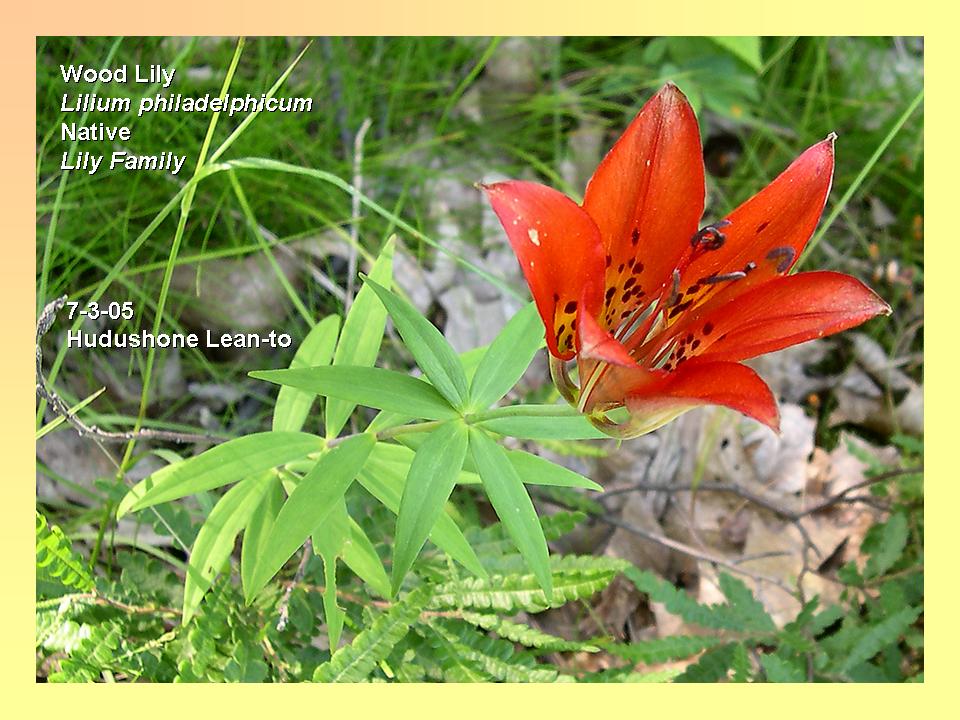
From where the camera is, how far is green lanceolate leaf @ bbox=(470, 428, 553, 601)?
3.09ft

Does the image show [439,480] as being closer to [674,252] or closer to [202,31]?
[674,252]

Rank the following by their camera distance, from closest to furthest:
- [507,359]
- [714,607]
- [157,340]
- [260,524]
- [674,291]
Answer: [674,291]
[507,359]
[260,524]
[157,340]
[714,607]

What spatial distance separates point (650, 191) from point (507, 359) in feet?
0.96

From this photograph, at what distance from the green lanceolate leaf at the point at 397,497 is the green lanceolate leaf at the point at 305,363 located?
0.18m

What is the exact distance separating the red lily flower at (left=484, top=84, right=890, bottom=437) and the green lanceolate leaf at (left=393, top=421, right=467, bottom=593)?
156mm

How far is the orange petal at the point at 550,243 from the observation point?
76cm

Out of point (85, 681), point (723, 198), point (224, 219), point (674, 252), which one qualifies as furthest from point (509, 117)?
point (85, 681)

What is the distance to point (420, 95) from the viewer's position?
1.96 metres

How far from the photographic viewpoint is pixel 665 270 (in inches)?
33.3

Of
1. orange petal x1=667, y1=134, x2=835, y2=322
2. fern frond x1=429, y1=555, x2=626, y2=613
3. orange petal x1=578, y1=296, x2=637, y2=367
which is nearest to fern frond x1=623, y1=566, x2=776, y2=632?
fern frond x1=429, y1=555, x2=626, y2=613

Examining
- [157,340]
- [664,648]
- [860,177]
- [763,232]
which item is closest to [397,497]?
[157,340]

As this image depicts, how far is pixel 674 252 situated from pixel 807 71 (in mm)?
1680

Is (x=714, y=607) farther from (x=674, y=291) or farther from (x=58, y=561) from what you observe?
(x=58, y=561)

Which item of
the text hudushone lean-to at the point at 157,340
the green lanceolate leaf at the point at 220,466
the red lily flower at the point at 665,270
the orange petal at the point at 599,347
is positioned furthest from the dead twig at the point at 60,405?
the orange petal at the point at 599,347
